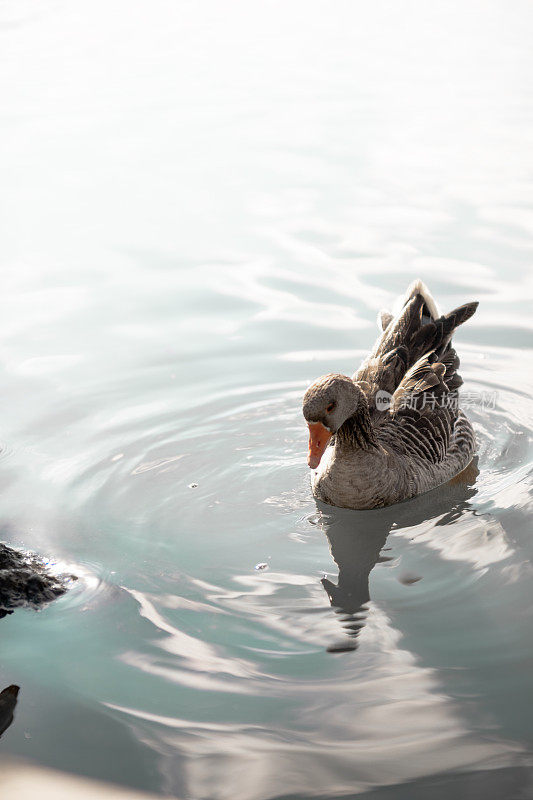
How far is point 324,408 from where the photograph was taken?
729cm

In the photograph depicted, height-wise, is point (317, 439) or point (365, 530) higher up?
point (317, 439)

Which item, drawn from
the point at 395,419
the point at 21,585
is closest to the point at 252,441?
the point at 395,419

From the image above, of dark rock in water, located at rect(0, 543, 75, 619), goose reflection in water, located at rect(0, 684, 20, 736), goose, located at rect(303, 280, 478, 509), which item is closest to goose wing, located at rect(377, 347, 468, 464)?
goose, located at rect(303, 280, 478, 509)

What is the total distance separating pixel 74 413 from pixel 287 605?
158 inches

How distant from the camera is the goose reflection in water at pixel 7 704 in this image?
5391mm

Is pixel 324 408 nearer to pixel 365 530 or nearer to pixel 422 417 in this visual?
pixel 365 530

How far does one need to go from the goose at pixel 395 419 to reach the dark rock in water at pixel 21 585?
7.09 ft

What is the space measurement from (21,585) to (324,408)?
8.52 feet

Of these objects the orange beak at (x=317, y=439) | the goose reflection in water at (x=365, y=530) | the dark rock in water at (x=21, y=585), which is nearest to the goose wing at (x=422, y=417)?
the goose reflection in water at (x=365, y=530)

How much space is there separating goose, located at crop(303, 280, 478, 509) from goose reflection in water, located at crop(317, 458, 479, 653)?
94 millimetres

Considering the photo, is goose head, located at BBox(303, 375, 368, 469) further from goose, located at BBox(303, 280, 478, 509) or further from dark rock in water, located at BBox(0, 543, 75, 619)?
dark rock in water, located at BBox(0, 543, 75, 619)

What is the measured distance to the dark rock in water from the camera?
6371 millimetres

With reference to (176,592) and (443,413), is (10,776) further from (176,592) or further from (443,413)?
(443,413)

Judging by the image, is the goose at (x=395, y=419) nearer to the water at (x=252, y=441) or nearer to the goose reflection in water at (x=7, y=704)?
the water at (x=252, y=441)
